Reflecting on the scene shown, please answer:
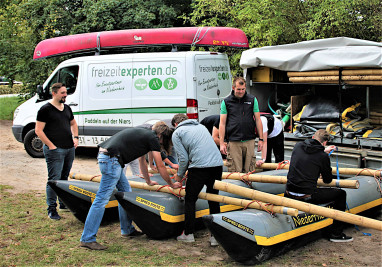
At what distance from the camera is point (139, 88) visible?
32.8 feet

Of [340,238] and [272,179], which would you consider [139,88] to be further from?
[340,238]

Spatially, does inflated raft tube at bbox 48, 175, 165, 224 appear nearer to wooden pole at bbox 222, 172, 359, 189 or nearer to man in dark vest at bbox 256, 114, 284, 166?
wooden pole at bbox 222, 172, 359, 189

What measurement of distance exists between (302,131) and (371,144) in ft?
4.70

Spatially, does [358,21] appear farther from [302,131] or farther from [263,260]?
[263,260]

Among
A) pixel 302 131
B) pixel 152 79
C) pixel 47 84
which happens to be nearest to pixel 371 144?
pixel 302 131

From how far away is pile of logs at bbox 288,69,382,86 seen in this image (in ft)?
24.9

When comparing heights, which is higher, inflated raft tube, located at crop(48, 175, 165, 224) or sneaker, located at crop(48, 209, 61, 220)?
inflated raft tube, located at crop(48, 175, 165, 224)

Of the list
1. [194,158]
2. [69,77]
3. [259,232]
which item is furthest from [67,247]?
[69,77]

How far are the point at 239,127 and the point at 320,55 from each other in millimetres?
2551

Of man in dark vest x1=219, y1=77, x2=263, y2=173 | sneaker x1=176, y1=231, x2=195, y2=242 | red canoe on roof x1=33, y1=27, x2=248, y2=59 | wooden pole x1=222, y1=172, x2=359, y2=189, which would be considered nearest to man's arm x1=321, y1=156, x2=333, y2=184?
wooden pole x1=222, y1=172, x2=359, y2=189

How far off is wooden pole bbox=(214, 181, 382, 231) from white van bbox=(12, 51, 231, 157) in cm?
417

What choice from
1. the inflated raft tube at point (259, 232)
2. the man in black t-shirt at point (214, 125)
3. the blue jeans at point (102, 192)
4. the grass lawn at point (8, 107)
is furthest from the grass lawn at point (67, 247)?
the grass lawn at point (8, 107)

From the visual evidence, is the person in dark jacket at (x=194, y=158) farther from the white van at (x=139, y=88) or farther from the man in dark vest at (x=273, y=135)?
the white van at (x=139, y=88)

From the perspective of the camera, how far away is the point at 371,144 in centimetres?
755
